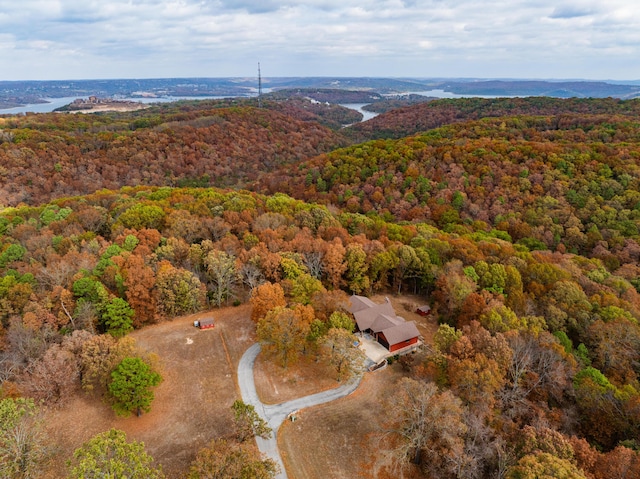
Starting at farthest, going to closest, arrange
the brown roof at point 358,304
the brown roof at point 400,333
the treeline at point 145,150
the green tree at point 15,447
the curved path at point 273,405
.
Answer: the treeline at point 145,150 < the brown roof at point 358,304 < the brown roof at point 400,333 < the curved path at point 273,405 < the green tree at point 15,447

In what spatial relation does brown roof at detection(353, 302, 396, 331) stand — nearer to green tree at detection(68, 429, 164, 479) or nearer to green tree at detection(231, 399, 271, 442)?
green tree at detection(231, 399, 271, 442)

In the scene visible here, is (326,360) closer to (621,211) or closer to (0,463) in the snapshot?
(0,463)

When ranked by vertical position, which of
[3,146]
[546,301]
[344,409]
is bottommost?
[344,409]

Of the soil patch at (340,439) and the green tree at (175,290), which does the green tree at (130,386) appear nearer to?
the soil patch at (340,439)

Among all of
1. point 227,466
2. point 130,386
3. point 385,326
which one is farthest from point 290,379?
point 227,466

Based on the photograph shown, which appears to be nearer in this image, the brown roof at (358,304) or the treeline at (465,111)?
the brown roof at (358,304)

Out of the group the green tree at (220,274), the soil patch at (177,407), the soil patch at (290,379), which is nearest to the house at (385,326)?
the soil patch at (290,379)

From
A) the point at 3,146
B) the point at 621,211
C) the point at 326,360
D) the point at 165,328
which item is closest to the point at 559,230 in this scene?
the point at 621,211
